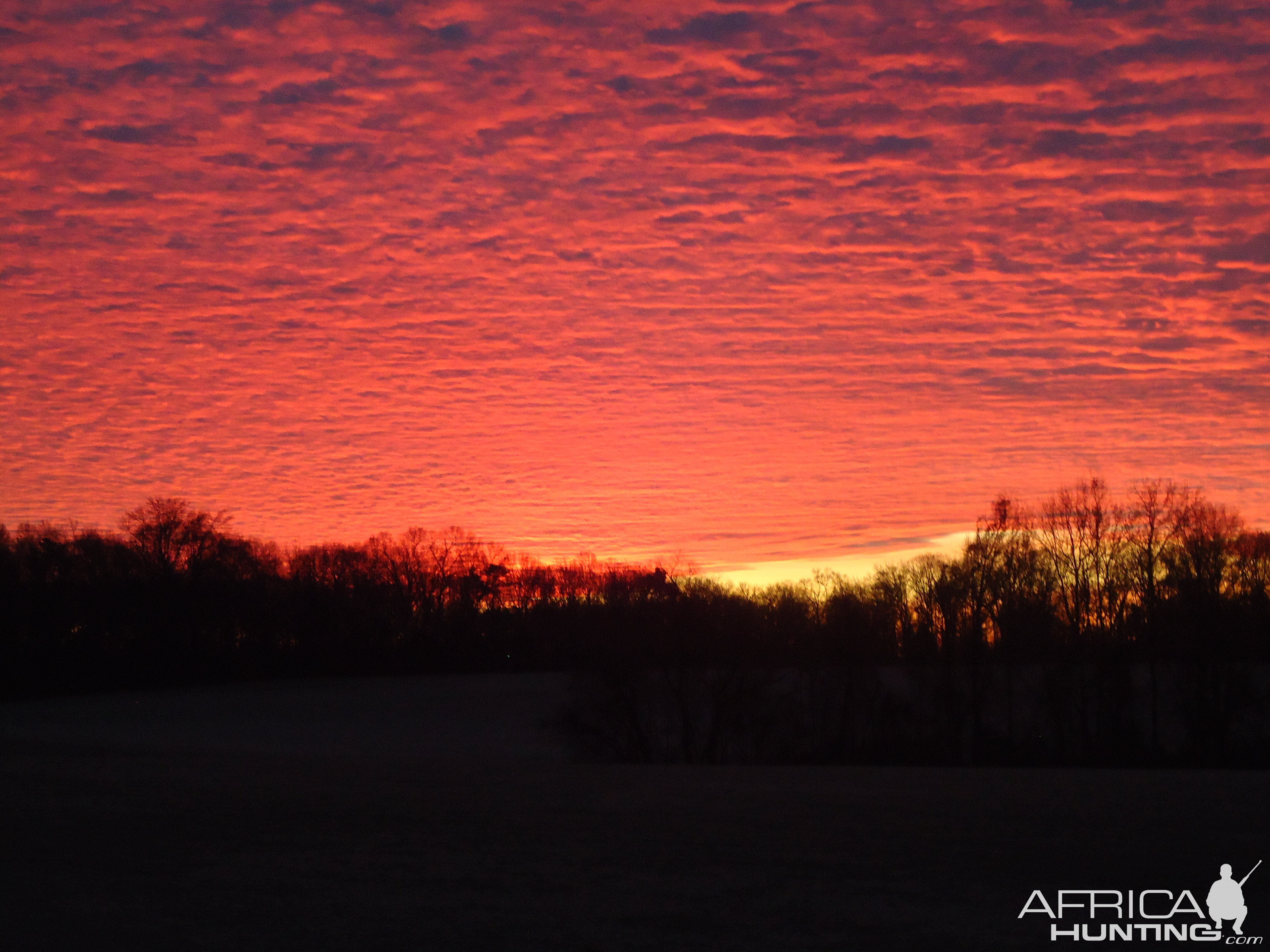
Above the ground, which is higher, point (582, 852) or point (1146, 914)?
point (582, 852)

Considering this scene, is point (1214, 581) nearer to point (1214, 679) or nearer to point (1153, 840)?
point (1214, 679)

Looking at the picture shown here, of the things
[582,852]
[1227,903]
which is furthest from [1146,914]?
[582,852]

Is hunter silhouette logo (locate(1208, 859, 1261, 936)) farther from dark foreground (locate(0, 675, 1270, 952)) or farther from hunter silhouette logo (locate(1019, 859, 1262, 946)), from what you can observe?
dark foreground (locate(0, 675, 1270, 952))

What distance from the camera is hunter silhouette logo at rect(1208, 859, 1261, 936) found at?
11.6m

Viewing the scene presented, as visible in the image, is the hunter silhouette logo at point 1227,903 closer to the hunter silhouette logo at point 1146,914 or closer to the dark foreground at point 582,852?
the hunter silhouette logo at point 1146,914

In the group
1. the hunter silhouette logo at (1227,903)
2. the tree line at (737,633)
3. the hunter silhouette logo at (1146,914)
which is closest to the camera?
the hunter silhouette logo at (1146,914)

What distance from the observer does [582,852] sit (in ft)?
50.2

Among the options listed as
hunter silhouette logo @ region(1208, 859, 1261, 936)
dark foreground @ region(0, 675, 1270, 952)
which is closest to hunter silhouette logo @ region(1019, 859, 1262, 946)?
hunter silhouette logo @ region(1208, 859, 1261, 936)

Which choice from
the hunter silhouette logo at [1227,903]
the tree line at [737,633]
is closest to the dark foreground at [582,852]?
the hunter silhouette logo at [1227,903]

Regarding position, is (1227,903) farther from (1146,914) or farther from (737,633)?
(737,633)

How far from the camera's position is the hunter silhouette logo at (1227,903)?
11578 millimetres

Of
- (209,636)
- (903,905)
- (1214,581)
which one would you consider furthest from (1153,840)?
(209,636)

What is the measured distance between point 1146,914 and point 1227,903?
804mm

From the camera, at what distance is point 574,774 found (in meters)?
26.5
